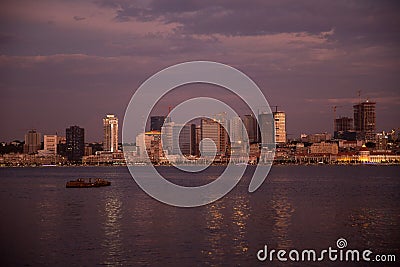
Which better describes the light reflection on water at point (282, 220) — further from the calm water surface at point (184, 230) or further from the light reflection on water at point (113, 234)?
the light reflection on water at point (113, 234)

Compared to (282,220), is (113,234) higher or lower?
lower

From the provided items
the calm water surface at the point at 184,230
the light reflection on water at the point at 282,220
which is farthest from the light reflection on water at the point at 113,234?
the light reflection on water at the point at 282,220

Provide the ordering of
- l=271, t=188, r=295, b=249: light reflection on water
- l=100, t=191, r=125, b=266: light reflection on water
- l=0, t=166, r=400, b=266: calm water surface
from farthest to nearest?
l=271, t=188, r=295, b=249: light reflection on water < l=0, t=166, r=400, b=266: calm water surface < l=100, t=191, r=125, b=266: light reflection on water

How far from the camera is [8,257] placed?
84.0 ft

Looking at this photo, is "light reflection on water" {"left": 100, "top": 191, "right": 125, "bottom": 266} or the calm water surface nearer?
"light reflection on water" {"left": 100, "top": 191, "right": 125, "bottom": 266}

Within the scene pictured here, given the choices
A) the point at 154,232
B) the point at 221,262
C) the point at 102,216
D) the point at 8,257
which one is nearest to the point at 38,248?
the point at 8,257

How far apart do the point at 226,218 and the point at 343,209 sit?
1002 cm

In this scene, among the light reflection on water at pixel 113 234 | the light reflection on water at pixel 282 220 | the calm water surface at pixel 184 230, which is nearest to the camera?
the light reflection on water at pixel 113 234

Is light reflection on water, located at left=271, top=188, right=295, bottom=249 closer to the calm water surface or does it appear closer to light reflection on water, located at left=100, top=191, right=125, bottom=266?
the calm water surface

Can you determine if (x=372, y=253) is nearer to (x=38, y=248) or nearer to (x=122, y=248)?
(x=122, y=248)

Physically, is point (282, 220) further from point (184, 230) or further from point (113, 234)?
point (113, 234)

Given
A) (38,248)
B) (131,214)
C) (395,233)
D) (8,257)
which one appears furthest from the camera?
(131,214)

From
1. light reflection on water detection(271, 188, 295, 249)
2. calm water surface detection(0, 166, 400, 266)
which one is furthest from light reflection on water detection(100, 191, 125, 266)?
light reflection on water detection(271, 188, 295, 249)

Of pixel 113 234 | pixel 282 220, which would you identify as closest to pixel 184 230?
pixel 113 234
